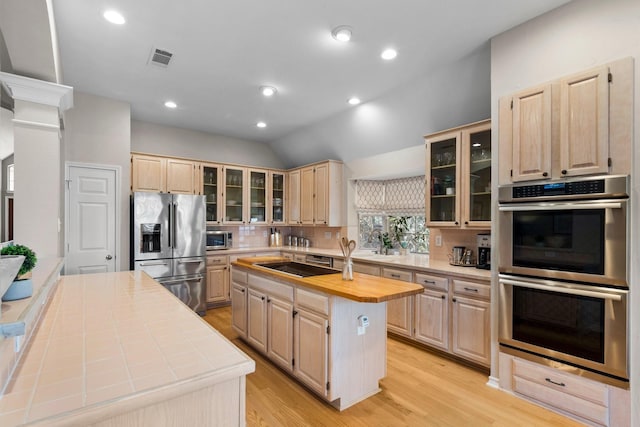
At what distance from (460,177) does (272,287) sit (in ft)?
7.29

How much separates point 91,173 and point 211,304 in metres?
2.45

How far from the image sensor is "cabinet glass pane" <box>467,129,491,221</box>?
311cm

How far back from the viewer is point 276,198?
19.5ft

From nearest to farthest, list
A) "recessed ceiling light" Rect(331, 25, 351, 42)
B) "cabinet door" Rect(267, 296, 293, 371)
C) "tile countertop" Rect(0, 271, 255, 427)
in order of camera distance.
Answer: "tile countertop" Rect(0, 271, 255, 427) < "recessed ceiling light" Rect(331, 25, 351, 42) < "cabinet door" Rect(267, 296, 293, 371)

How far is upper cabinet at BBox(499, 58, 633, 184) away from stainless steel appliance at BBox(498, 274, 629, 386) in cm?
81

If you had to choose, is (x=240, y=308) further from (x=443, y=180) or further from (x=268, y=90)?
(x=443, y=180)

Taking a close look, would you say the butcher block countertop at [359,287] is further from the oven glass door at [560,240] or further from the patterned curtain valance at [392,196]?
the patterned curtain valance at [392,196]

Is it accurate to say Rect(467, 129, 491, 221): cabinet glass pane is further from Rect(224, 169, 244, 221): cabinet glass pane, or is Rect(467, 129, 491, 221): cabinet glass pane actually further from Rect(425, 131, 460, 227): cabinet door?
Rect(224, 169, 244, 221): cabinet glass pane

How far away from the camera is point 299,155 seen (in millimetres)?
5875

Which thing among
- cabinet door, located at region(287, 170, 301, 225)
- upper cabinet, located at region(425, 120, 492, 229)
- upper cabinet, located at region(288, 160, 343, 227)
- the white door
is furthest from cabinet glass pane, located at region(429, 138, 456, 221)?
the white door

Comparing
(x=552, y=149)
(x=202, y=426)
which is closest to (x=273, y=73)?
(x=552, y=149)

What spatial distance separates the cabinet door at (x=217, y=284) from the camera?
16.0ft

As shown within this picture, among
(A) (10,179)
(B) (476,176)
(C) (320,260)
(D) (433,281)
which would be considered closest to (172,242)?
(C) (320,260)

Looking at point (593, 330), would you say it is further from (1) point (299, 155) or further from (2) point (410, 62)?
(1) point (299, 155)
